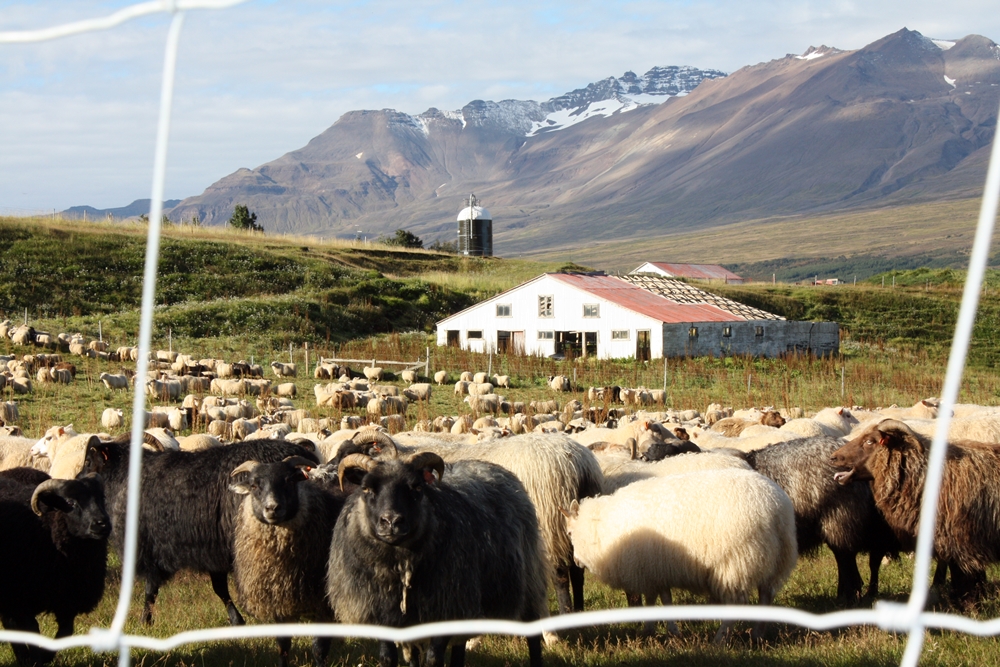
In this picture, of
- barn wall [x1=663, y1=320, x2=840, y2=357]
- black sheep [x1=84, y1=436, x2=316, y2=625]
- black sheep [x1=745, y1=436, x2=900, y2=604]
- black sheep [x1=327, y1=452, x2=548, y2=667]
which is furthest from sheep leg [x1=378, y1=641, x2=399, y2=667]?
barn wall [x1=663, y1=320, x2=840, y2=357]

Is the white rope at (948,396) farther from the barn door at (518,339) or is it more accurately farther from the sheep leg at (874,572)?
the barn door at (518,339)

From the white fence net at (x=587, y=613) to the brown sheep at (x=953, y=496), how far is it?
528 cm

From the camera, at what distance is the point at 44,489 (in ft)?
22.0

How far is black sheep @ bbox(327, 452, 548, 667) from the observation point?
6.22 metres

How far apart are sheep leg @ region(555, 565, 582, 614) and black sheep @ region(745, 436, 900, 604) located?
232cm

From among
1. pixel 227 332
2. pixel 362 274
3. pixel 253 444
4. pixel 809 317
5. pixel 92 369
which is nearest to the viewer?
pixel 253 444

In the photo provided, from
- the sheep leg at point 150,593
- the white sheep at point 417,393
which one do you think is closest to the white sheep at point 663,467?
the sheep leg at point 150,593

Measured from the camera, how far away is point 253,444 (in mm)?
9141

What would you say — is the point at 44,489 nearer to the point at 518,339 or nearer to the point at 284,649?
the point at 284,649

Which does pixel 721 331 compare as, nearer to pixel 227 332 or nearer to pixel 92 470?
pixel 227 332

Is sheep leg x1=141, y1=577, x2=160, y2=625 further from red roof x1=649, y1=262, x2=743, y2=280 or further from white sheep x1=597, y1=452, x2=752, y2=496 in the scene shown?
red roof x1=649, y1=262, x2=743, y2=280

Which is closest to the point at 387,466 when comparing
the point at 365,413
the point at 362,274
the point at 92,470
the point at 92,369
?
the point at 92,470

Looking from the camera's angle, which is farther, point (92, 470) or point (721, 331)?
point (721, 331)

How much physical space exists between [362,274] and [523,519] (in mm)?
49466
